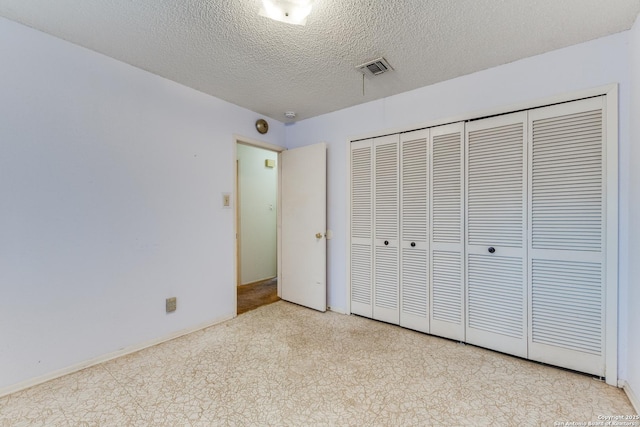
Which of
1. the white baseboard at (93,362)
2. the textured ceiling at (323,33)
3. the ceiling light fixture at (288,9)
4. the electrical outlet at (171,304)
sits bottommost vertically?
the white baseboard at (93,362)

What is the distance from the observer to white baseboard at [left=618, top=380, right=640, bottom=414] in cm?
157

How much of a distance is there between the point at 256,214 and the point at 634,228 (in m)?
4.21

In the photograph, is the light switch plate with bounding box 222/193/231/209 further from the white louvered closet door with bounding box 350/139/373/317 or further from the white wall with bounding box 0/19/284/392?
the white louvered closet door with bounding box 350/139/373/317

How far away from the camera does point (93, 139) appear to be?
2078mm

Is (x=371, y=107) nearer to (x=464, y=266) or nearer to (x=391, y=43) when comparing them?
(x=391, y=43)

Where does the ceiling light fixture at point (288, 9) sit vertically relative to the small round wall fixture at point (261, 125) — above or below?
above

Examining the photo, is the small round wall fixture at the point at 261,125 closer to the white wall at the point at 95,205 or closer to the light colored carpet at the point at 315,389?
the white wall at the point at 95,205

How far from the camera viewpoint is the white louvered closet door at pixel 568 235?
187 cm

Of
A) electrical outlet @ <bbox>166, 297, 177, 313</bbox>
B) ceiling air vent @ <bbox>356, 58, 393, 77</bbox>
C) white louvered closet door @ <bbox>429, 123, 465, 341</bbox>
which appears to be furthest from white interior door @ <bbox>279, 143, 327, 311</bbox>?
electrical outlet @ <bbox>166, 297, 177, 313</bbox>

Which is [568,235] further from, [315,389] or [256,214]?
[256,214]

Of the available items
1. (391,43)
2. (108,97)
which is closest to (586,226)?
(391,43)

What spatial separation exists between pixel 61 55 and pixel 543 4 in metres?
3.15

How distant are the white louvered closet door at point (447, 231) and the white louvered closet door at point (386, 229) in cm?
35

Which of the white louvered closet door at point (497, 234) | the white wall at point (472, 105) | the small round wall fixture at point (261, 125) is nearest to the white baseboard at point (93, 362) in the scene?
the white wall at point (472, 105)
